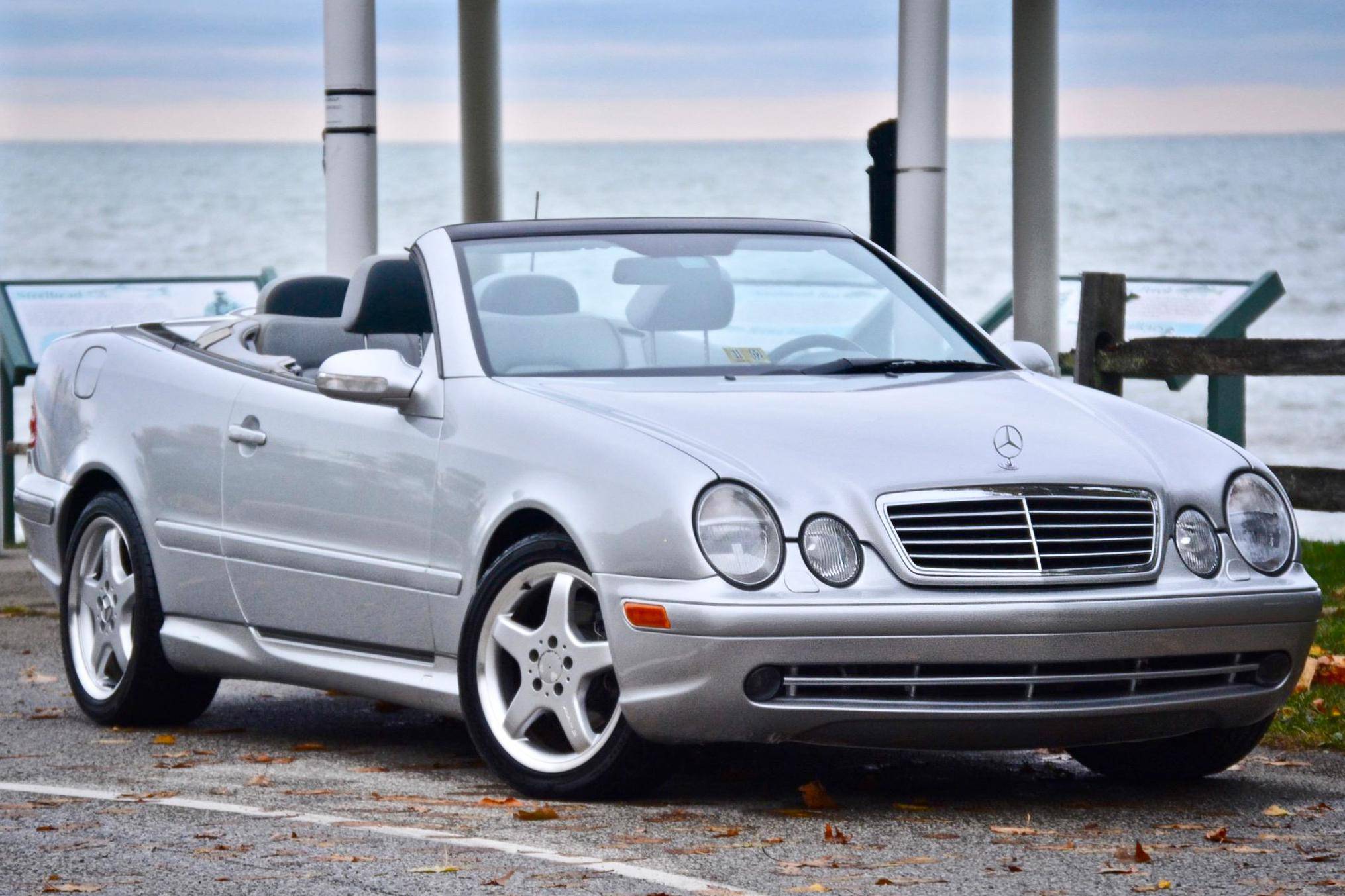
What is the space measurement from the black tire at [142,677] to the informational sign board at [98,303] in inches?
221

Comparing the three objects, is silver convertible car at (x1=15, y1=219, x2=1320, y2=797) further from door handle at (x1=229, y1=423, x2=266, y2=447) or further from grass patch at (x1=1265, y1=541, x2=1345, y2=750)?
grass patch at (x1=1265, y1=541, x2=1345, y2=750)

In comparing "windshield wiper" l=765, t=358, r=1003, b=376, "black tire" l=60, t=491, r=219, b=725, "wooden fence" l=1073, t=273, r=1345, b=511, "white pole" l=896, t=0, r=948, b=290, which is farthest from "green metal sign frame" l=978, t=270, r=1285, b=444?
"black tire" l=60, t=491, r=219, b=725

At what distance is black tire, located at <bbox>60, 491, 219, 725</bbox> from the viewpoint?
7379 millimetres

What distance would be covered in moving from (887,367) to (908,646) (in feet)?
4.68

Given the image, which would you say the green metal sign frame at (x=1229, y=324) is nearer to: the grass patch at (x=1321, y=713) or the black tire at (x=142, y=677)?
the grass patch at (x=1321, y=713)

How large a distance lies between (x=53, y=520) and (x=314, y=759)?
1.70 m

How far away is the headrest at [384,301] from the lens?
698cm

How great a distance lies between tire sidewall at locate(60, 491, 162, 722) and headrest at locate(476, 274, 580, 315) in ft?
5.25

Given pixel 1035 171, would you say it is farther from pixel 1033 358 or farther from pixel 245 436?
pixel 245 436

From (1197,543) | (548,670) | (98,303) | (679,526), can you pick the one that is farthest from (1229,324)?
(679,526)

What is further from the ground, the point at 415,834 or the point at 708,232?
the point at 708,232

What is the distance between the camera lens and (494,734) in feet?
19.4

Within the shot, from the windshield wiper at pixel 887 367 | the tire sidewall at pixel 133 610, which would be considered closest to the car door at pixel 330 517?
the tire sidewall at pixel 133 610

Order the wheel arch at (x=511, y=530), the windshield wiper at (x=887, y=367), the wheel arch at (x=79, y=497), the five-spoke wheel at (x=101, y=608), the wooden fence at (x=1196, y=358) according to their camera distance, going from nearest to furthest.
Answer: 1. the wheel arch at (x=511, y=530)
2. the windshield wiper at (x=887, y=367)
3. the five-spoke wheel at (x=101, y=608)
4. the wheel arch at (x=79, y=497)
5. the wooden fence at (x=1196, y=358)
